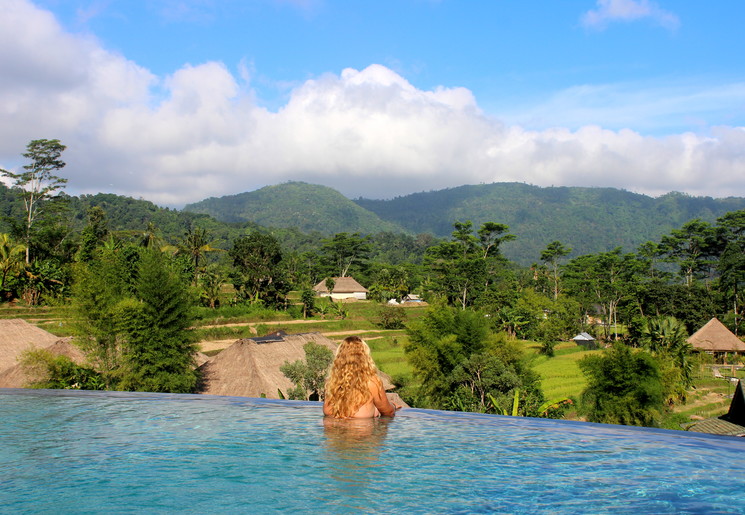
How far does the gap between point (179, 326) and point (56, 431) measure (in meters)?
13.0

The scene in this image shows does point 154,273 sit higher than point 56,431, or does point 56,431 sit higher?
point 154,273

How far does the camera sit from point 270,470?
602cm

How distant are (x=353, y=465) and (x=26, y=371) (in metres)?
16.7

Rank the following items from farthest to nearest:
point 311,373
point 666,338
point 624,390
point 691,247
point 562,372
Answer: point 691,247, point 666,338, point 562,372, point 624,390, point 311,373

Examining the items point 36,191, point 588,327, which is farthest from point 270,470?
point 588,327

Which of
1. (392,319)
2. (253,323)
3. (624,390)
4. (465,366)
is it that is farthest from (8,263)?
(624,390)

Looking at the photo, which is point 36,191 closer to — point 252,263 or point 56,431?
point 252,263

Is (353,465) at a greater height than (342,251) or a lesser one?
lesser

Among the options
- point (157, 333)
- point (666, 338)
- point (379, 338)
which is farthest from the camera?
point (379, 338)

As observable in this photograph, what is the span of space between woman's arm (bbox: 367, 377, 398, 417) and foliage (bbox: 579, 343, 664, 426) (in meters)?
16.8

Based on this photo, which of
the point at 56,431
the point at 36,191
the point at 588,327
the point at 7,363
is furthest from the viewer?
the point at 588,327

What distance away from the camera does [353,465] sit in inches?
234

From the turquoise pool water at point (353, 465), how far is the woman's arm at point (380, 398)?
0.17 metres

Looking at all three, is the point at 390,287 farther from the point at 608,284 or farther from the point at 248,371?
the point at 248,371
